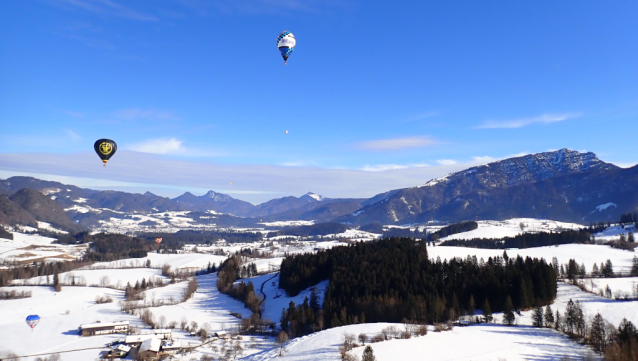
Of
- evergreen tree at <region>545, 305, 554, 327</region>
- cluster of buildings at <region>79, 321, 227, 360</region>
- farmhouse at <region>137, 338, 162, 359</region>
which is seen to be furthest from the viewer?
evergreen tree at <region>545, 305, 554, 327</region>

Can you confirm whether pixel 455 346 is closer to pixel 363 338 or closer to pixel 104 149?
pixel 363 338

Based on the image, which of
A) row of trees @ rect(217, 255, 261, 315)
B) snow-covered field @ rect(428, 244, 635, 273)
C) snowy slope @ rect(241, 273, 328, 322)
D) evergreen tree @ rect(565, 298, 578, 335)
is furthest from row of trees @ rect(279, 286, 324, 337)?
snow-covered field @ rect(428, 244, 635, 273)

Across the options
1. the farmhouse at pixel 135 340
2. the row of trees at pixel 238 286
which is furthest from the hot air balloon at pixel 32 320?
the row of trees at pixel 238 286

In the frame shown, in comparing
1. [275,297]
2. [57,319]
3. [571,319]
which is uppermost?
[571,319]

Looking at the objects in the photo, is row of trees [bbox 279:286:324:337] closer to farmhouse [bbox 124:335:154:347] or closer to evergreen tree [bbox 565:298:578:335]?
farmhouse [bbox 124:335:154:347]

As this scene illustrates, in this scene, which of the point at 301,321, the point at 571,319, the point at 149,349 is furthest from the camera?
the point at 301,321

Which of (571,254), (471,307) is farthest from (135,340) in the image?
(571,254)

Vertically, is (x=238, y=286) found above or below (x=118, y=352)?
above
